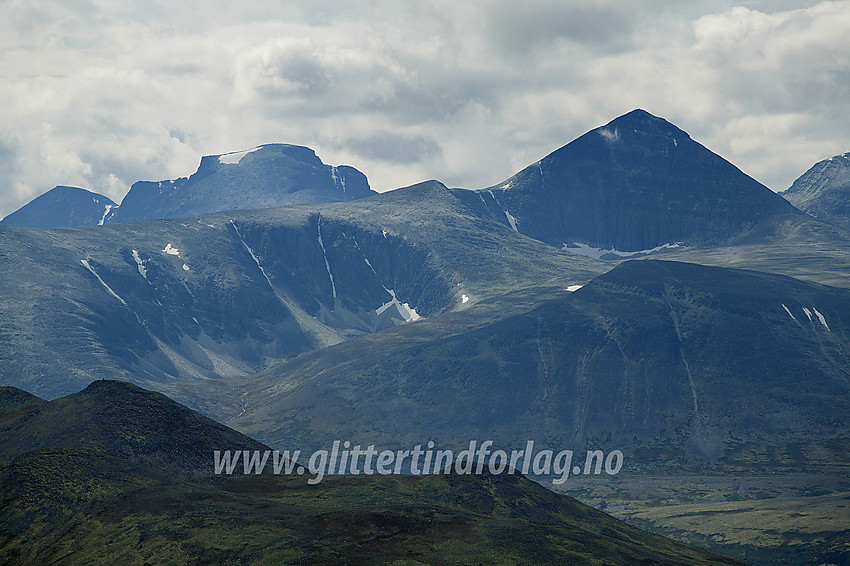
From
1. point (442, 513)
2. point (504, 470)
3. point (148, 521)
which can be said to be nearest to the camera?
point (148, 521)

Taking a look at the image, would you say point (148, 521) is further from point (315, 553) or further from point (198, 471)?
point (198, 471)

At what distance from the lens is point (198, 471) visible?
158 metres

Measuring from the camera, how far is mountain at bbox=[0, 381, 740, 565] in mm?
115438

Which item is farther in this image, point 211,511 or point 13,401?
point 13,401

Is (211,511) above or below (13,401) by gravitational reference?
below

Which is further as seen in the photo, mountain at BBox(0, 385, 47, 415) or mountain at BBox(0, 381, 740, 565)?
mountain at BBox(0, 385, 47, 415)

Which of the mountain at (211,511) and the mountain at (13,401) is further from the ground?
the mountain at (13,401)

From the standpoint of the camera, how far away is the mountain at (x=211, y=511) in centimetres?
11544

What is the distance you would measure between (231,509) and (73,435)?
4468 cm

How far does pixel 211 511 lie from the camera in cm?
12588

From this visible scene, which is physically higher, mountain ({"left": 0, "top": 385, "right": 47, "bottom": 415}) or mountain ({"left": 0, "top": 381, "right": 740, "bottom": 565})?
mountain ({"left": 0, "top": 385, "right": 47, "bottom": 415})

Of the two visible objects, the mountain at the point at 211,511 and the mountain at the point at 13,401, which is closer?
the mountain at the point at 211,511

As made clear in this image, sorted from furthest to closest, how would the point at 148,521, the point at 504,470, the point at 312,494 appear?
the point at 504,470 → the point at 312,494 → the point at 148,521

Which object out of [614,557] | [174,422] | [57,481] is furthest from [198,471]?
[614,557]
